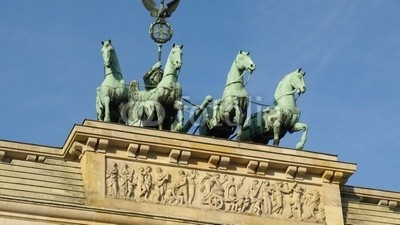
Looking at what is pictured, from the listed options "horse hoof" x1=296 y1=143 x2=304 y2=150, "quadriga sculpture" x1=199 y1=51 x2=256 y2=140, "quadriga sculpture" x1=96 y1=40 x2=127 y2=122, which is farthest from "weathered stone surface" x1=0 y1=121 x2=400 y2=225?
"quadriga sculpture" x1=96 y1=40 x2=127 y2=122

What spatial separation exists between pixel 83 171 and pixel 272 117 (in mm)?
5731

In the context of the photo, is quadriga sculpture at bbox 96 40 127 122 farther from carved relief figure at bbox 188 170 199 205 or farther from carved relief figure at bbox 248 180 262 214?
carved relief figure at bbox 248 180 262 214

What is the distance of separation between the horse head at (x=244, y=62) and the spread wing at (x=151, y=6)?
146 inches

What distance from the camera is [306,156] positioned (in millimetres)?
35125

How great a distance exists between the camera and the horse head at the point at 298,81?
36594mm

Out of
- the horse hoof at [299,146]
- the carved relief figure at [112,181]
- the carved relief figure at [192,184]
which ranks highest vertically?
the horse hoof at [299,146]

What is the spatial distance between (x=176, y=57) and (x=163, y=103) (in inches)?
49.1

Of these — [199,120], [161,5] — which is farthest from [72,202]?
[161,5]

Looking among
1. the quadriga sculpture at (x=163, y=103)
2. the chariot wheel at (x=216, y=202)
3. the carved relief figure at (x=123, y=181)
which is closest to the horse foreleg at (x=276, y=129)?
the quadriga sculpture at (x=163, y=103)

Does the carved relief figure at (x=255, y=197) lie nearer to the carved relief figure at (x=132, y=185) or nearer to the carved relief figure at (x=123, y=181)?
the carved relief figure at (x=132, y=185)

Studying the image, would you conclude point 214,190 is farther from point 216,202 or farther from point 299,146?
point 299,146

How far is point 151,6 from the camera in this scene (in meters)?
39.1

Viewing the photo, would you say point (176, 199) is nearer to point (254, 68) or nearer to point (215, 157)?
point (215, 157)

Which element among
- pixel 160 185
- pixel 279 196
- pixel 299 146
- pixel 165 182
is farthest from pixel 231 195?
pixel 299 146
